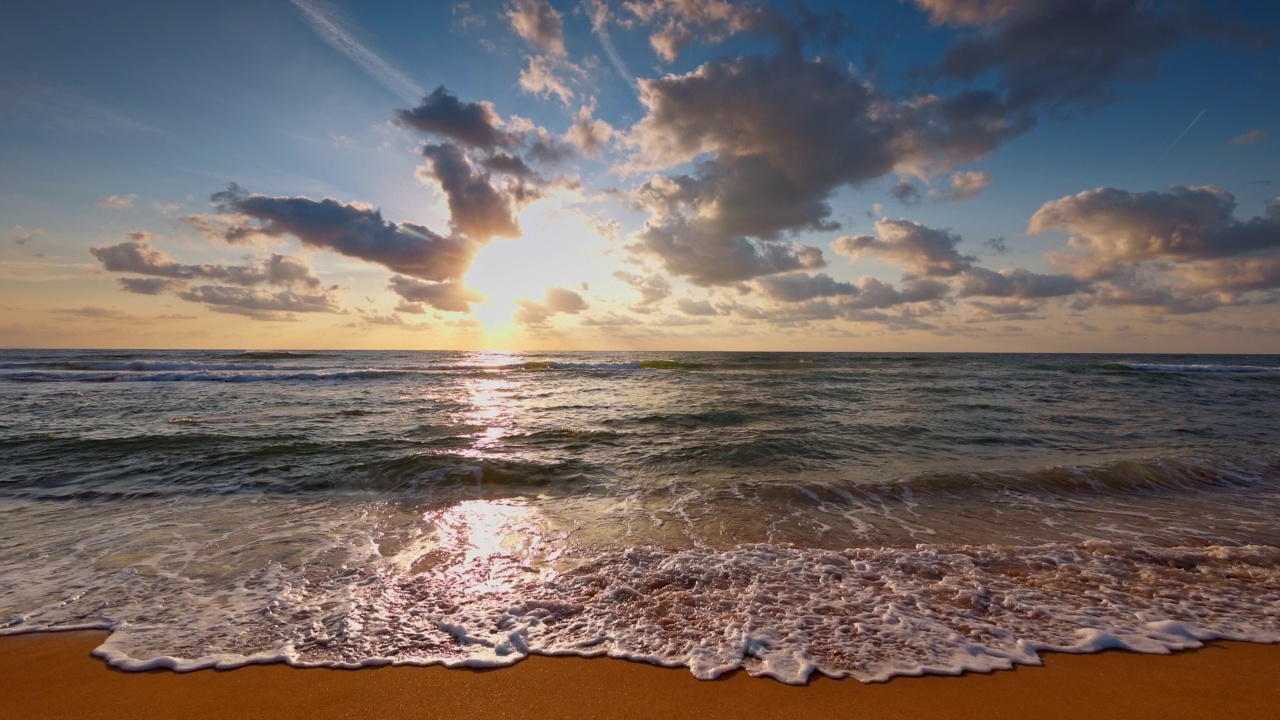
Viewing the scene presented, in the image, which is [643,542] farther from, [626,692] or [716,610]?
[626,692]

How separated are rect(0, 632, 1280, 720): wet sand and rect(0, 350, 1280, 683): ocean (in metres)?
0.14

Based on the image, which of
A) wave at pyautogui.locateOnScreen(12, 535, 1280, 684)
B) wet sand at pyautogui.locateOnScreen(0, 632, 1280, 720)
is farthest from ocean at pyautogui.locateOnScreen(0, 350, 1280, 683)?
wet sand at pyautogui.locateOnScreen(0, 632, 1280, 720)

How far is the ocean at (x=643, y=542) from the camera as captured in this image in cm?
382

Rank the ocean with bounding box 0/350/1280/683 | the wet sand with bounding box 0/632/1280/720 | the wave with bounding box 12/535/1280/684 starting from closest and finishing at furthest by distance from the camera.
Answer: the wet sand with bounding box 0/632/1280/720
the wave with bounding box 12/535/1280/684
the ocean with bounding box 0/350/1280/683

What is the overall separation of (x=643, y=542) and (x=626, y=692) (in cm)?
260

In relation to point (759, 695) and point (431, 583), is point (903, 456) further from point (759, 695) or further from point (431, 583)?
point (431, 583)

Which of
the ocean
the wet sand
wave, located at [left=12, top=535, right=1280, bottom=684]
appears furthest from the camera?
the ocean

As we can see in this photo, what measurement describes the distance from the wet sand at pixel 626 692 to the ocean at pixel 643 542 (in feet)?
0.47

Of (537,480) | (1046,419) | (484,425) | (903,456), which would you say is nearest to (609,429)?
(484,425)

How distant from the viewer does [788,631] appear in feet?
12.8

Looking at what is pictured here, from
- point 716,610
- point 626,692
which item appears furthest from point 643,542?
point 626,692

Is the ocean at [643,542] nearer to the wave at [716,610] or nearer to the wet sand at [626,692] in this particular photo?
the wave at [716,610]

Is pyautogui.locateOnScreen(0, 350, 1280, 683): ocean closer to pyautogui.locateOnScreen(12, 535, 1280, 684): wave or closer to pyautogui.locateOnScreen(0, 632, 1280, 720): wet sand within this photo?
pyautogui.locateOnScreen(12, 535, 1280, 684): wave

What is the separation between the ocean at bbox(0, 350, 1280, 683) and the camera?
3.82 m
